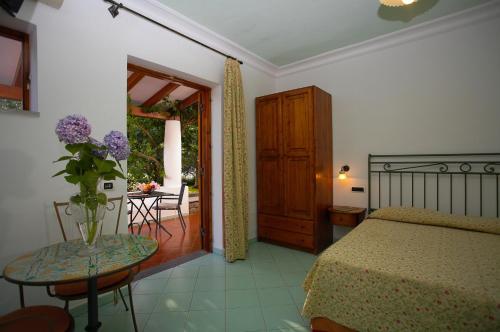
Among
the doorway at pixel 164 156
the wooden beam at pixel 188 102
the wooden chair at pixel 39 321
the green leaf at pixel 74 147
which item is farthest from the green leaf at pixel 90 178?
the wooden beam at pixel 188 102

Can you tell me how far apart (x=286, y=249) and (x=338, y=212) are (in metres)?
0.86

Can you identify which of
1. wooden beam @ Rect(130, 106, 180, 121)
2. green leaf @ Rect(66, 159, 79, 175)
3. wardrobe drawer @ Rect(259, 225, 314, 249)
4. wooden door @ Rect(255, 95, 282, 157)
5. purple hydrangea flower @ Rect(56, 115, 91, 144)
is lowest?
wardrobe drawer @ Rect(259, 225, 314, 249)

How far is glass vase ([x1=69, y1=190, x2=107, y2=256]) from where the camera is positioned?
1.38m

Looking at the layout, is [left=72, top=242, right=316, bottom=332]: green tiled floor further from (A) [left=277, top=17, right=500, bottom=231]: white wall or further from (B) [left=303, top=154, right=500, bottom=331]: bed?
(A) [left=277, top=17, right=500, bottom=231]: white wall

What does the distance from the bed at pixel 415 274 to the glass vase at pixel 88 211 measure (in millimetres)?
1385

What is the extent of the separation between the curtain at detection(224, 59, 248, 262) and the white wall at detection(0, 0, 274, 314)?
0.90 m

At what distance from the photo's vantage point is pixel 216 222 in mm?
3381

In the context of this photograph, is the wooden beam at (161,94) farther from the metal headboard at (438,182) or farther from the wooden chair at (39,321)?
the wooden chair at (39,321)

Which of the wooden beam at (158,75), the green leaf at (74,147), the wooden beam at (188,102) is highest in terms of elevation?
the wooden beam at (188,102)

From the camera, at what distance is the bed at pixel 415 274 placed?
49.1 inches

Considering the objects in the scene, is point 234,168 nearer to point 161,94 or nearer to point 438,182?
point 438,182

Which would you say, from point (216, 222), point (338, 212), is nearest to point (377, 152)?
point (338, 212)

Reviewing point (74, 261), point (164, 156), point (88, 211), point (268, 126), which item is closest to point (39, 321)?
point (74, 261)

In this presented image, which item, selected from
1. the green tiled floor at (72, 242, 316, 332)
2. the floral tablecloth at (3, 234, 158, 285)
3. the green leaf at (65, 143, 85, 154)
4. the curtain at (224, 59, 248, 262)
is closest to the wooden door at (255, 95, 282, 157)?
the curtain at (224, 59, 248, 262)
